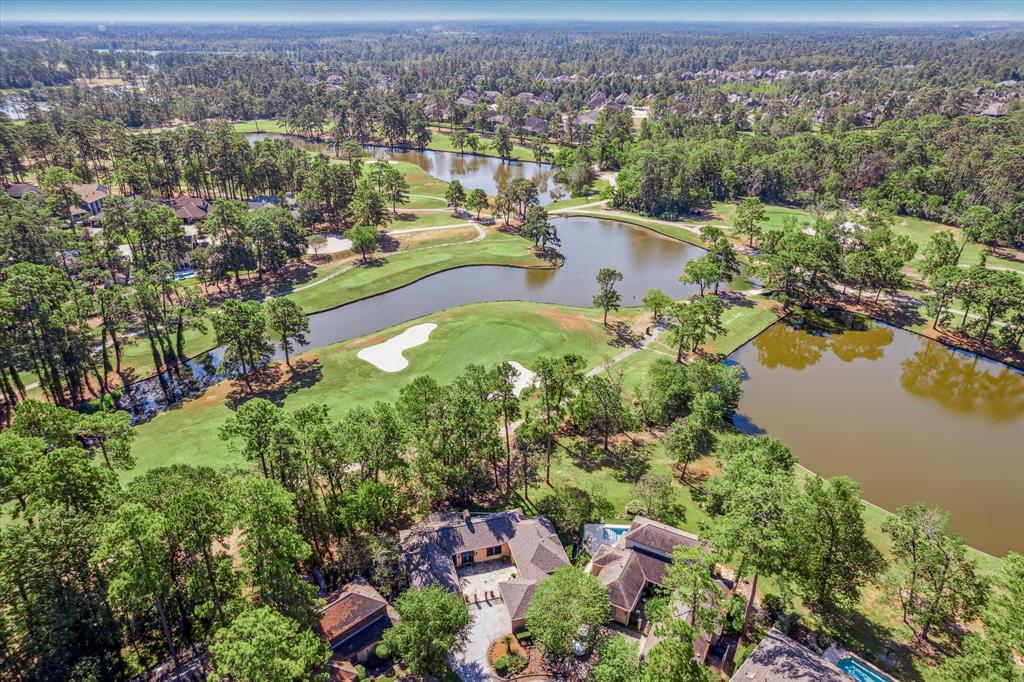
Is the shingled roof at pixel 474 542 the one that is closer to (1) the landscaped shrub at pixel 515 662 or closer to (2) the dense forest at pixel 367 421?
(2) the dense forest at pixel 367 421

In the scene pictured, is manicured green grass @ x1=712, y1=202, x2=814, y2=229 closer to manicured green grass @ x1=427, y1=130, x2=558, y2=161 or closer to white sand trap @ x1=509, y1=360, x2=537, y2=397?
manicured green grass @ x1=427, y1=130, x2=558, y2=161

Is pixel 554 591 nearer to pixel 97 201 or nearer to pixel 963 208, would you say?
pixel 97 201

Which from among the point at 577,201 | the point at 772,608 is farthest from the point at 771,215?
the point at 772,608

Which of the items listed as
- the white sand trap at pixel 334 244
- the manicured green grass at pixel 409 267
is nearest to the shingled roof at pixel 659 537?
the manicured green grass at pixel 409 267

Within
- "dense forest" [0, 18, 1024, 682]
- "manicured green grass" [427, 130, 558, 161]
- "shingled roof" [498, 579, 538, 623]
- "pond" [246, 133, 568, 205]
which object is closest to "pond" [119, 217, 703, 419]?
"dense forest" [0, 18, 1024, 682]

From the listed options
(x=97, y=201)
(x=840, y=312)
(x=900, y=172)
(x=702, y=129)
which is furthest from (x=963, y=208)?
(x=97, y=201)

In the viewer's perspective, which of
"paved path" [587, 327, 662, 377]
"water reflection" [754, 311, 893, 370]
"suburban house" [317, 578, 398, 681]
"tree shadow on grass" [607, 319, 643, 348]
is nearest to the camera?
"suburban house" [317, 578, 398, 681]

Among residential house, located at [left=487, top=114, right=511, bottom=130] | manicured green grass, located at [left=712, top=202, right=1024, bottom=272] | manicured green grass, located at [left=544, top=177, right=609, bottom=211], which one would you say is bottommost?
manicured green grass, located at [left=712, top=202, right=1024, bottom=272]

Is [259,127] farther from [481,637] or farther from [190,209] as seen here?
[481,637]
